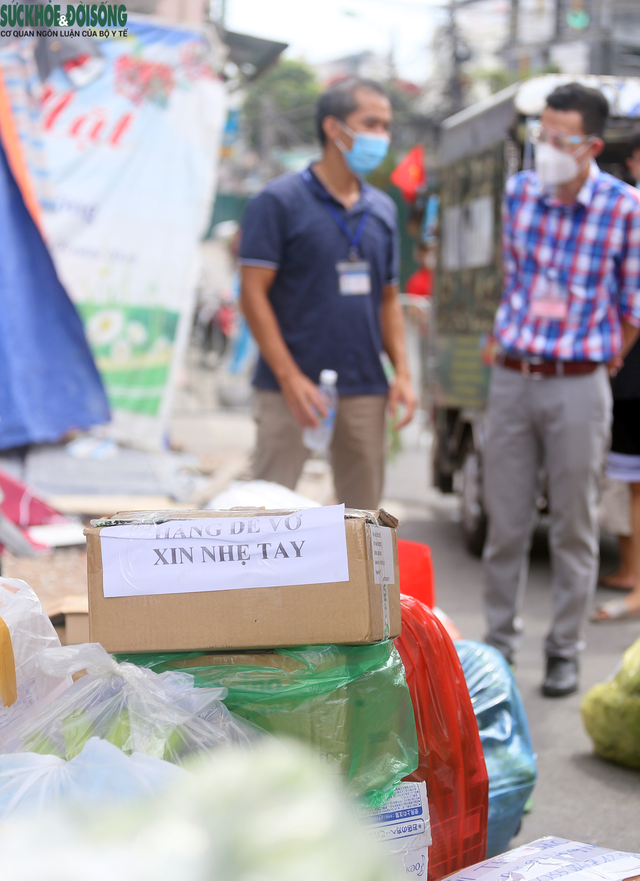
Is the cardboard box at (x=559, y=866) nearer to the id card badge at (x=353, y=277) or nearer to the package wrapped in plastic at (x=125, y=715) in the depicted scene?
the package wrapped in plastic at (x=125, y=715)

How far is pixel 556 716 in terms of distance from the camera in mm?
3543

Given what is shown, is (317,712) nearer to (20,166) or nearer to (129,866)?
(129,866)

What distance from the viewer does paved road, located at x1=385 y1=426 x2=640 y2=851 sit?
2.74 meters

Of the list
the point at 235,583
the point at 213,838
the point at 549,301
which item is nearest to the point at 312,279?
the point at 549,301

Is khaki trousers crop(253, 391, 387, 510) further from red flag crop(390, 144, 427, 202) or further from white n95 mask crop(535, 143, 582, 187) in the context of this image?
red flag crop(390, 144, 427, 202)

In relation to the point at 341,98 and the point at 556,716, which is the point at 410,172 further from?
the point at 556,716

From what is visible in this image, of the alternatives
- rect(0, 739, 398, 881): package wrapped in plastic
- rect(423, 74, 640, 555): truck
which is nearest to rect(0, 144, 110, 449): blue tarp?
rect(423, 74, 640, 555): truck

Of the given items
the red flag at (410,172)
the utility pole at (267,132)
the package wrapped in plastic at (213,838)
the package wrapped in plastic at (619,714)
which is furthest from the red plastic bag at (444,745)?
the utility pole at (267,132)

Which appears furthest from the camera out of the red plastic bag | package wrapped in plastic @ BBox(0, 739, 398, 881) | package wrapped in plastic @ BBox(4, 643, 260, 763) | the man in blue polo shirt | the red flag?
the red flag

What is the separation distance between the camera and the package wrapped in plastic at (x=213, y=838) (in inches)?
37.9

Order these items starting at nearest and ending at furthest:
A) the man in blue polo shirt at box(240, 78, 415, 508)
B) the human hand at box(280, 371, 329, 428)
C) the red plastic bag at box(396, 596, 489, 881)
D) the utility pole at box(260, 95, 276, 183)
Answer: the red plastic bag at box(396, 596, 489, 881) → the human hand at box(280, 371, 329, 428) → the man in blue polo shirt at box(240, 78, 415, 508) → the utility pole at box(260, 95, 276, 183)

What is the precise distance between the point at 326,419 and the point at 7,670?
2105 mm

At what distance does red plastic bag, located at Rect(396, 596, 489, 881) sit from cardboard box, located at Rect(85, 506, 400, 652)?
1.10 ft

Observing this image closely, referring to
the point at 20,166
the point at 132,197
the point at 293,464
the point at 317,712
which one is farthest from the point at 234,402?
the point at 317,712
